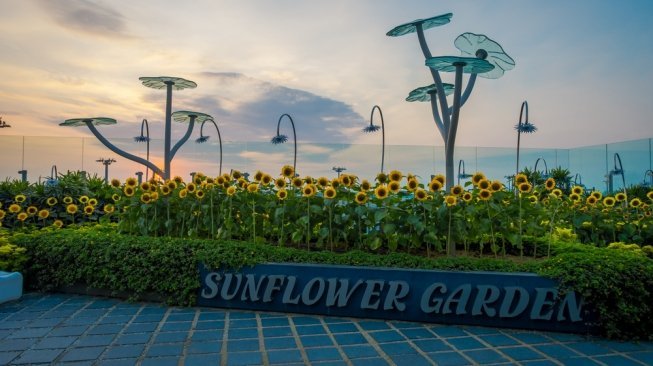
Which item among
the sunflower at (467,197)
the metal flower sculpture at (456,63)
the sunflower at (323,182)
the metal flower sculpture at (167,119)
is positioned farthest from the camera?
the metal flower sculpture at (167,119)

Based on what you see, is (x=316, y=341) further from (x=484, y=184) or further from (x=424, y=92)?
(x=424, y=92)

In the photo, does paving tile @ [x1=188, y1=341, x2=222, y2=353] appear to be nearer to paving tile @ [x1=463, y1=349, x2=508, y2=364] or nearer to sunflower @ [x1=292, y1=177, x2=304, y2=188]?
paving tile @ [x1=463, y1=349, x2=508, y2=364]

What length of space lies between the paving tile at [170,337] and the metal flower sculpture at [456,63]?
4331 mm

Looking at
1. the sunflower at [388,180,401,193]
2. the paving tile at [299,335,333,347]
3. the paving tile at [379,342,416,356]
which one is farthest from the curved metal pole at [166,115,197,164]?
the paving tile at [379,342,416,356]

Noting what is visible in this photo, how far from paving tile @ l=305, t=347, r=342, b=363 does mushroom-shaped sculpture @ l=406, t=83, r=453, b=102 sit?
6.29m

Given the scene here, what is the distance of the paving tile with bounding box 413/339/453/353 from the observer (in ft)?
9.98

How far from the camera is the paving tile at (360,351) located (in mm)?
2922

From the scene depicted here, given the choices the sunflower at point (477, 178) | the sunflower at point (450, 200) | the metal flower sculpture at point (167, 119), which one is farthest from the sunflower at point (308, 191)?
the metal flower sculpture at point (167, 119)

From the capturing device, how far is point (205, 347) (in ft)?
9.96

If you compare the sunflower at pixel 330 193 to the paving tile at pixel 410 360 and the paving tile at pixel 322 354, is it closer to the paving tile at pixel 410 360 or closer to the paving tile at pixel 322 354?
the paving tile at pixel 322 354

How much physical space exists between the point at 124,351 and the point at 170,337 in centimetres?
33

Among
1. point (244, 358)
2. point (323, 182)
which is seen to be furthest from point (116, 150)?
Result: point (244, 358)

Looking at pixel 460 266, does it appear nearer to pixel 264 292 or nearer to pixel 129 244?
pixel 264 292

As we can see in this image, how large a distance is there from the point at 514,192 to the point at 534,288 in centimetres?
126
